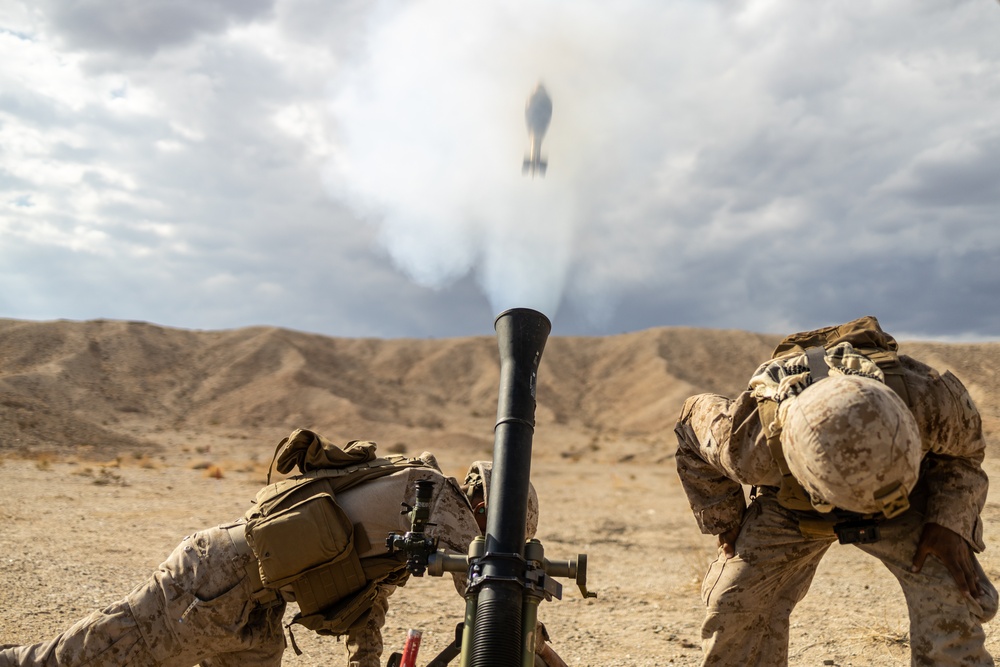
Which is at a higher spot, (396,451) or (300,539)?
(396,451)

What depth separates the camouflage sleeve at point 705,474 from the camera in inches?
152

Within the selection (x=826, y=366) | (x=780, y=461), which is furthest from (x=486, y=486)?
(x=826, y=366)

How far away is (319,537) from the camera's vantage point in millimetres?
3479

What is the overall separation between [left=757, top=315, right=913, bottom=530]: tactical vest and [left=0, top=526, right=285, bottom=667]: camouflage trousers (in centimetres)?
248

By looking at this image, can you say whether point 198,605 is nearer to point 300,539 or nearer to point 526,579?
point 300,539

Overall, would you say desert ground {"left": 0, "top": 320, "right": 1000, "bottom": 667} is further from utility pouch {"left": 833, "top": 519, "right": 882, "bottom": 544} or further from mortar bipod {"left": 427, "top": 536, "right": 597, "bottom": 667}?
mortar bipod {"left": 427, "top": 536, "right": 597, "bottom": 667}

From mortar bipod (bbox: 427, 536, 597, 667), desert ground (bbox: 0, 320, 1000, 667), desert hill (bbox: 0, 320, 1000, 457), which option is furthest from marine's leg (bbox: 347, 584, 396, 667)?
desert hill (bbox: 0, 320, 1000, 457)

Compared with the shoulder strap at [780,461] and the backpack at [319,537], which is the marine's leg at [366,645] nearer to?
the backpack at [319,537]

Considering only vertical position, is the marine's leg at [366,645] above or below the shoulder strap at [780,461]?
below

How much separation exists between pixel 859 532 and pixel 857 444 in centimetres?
81

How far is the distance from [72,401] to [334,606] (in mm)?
34784

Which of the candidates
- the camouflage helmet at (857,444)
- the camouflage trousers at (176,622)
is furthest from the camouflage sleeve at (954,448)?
the camouflage trousers at (176,622)

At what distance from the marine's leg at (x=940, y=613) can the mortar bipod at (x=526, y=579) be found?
1598mm

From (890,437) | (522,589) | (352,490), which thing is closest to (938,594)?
(890,437)
